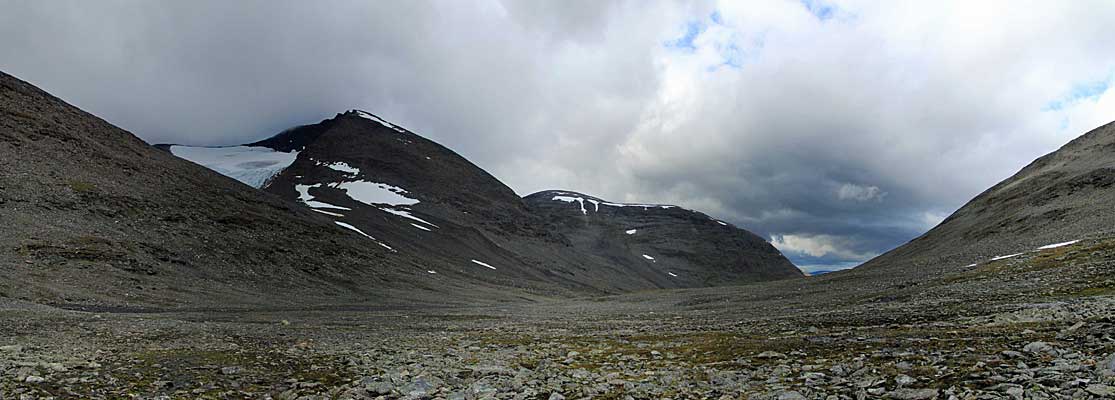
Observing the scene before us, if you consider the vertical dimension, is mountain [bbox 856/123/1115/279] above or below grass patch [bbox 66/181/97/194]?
above

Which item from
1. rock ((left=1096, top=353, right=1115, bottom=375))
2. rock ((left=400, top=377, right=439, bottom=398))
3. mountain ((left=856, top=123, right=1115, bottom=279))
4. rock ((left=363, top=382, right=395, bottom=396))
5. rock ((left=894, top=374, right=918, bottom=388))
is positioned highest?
mountain ((left=856, top=123, right=1115, bottom=279))

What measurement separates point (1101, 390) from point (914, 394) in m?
2.53

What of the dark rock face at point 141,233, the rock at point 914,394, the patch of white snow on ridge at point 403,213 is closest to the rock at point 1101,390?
the rock at point 914,394

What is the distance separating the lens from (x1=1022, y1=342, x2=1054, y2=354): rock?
41.6ft

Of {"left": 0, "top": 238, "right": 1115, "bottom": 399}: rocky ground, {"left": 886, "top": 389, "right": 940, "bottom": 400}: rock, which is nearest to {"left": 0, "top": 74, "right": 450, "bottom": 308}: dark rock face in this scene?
{"left": 0, "top": 238, "right": 1115, "bottom": 399}: rocky ground

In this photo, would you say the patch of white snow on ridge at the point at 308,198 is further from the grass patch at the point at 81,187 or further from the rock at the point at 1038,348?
the rock at the point at 1038,348

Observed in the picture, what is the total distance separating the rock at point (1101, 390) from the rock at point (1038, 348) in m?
3.79

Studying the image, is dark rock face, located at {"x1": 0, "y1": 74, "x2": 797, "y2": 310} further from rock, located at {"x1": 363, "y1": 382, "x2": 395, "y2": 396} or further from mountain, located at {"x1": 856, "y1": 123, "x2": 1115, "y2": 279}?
mountain, located at {"x1": 856, "y1": 123, "x2": 1115, "y2": 279}

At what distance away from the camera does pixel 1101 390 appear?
29.6ft

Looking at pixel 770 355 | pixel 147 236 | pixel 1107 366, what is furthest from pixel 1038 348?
pixel 147 236

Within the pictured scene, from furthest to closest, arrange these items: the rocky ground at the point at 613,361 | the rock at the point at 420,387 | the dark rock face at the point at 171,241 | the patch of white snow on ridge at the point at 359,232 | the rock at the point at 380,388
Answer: the patch of white snow on ridge at the point at 359,232
the dark rock face at the point at 171,241
the rock at the point at 380,388
the rock at the point at 420,387
the rocky ground at the point at 613,361

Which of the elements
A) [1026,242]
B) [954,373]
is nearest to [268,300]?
[954,373]

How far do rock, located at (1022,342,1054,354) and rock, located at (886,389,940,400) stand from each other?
162 inches

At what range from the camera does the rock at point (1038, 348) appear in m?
12.7
